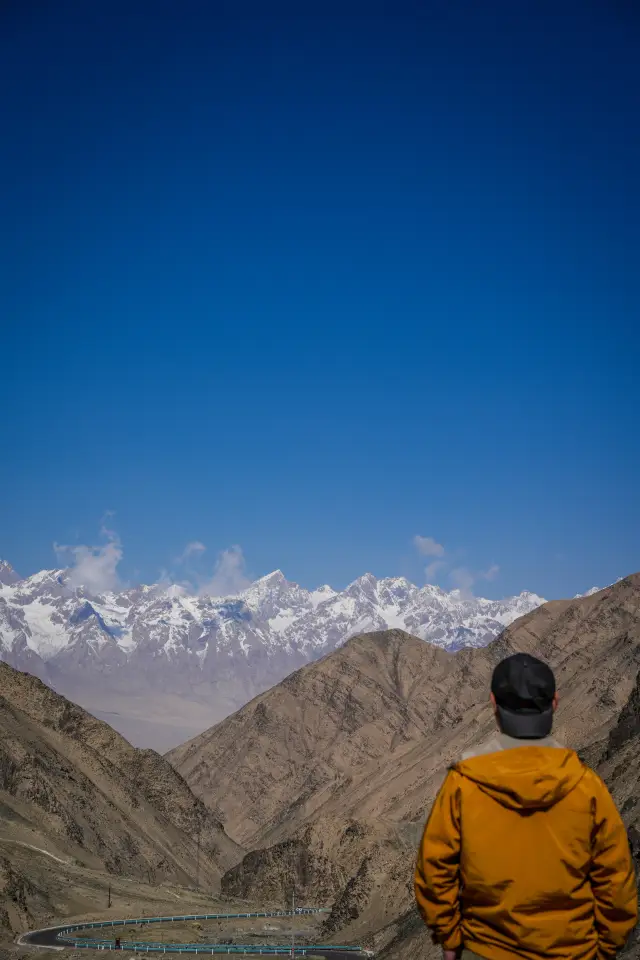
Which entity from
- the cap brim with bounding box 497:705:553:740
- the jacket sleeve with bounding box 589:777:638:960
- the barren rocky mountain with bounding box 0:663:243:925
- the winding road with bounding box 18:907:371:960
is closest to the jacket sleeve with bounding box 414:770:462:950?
the cap brim with bounding box 497:705:553:740

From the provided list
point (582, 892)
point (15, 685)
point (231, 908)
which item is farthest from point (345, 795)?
point (582, 892)

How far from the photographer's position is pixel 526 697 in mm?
5227

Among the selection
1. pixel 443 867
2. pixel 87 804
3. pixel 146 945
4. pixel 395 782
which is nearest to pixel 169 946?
pixel 146 945

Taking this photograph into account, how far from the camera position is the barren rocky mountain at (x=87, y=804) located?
9719cm

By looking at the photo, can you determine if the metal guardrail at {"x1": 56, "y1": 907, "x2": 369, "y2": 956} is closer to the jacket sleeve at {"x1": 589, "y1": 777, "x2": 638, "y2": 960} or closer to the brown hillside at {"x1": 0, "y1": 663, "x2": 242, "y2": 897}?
the brown hillside at {"x1": 0, "y1": 663, "x2": 242, "y2": 897}

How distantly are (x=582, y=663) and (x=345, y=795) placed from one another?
49.1 m

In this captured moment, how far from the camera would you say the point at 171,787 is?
132125mm

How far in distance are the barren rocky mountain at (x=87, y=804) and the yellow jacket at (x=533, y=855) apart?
244 ft

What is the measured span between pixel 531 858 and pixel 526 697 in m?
0.78

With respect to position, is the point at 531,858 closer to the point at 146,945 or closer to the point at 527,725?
the point at 527,725

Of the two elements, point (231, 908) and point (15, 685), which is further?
point (15, 685)

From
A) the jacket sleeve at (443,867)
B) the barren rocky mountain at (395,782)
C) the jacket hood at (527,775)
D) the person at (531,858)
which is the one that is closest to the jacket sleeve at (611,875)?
the person at (531,858)

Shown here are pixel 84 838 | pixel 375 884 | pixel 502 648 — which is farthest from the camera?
pixel 502 648

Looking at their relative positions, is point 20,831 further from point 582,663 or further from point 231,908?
point 582,663
